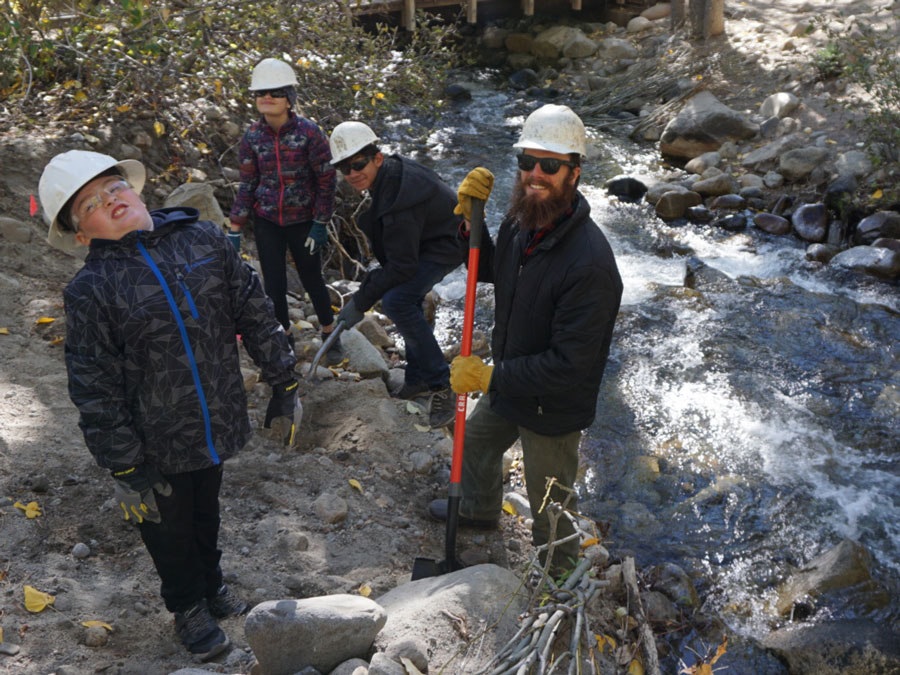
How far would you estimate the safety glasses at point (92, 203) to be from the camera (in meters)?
2.53

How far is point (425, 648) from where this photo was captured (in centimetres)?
270

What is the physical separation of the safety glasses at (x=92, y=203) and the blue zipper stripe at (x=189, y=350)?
18cm

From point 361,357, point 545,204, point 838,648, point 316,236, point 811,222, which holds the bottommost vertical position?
point 838,648

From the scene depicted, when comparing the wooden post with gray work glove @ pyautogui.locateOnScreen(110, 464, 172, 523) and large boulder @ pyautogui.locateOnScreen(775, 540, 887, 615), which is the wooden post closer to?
large boulder @ pyautogui.locateOnScreen(775, 540, 887, 615)

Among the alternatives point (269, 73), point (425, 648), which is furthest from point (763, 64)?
point (425, 648)

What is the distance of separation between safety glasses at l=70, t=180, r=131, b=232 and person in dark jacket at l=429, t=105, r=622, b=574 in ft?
4.83

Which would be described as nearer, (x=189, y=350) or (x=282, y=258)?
(x=189, y=350)

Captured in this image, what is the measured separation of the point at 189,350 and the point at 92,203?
1.86ft

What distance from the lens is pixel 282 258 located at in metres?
5.20

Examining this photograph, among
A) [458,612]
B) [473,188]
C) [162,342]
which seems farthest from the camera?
[473,188]

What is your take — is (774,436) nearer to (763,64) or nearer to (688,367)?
(688,367)

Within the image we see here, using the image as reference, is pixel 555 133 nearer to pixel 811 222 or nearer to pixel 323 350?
pixel 323 350

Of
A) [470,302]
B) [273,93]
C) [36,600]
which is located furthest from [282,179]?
[36,600]

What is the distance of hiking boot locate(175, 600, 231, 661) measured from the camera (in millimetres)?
2926
